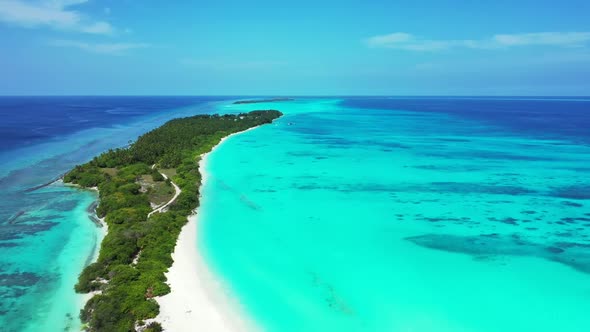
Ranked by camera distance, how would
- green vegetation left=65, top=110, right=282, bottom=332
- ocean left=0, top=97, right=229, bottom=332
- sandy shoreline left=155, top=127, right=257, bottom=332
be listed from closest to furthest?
1. sandy shoreline left=155, top=127, right=257, bottom=332
2. green vegetation left=65, top=110, right=282, bottom=332
3. ocean left=0, top=97, right=229, bottom=332

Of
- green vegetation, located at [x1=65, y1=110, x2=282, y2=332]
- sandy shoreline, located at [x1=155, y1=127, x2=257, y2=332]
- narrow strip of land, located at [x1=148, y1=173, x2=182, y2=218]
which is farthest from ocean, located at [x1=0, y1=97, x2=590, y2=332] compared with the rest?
narrow strip of land, located at [x1=148, y1=173, x2=182, y2=218]

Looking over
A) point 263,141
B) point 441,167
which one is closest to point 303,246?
point 441,167

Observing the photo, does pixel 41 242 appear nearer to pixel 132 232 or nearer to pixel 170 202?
pixel 132 232

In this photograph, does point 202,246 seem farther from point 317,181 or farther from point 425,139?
point 425,139

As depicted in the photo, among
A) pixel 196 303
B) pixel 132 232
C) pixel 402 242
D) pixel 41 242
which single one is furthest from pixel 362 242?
pixel 41 242

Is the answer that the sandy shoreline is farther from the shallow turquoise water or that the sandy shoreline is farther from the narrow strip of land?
the narrow strip of land

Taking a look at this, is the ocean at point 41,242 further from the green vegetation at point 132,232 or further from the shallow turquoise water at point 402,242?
the shallow turquoise water at point 402,242
